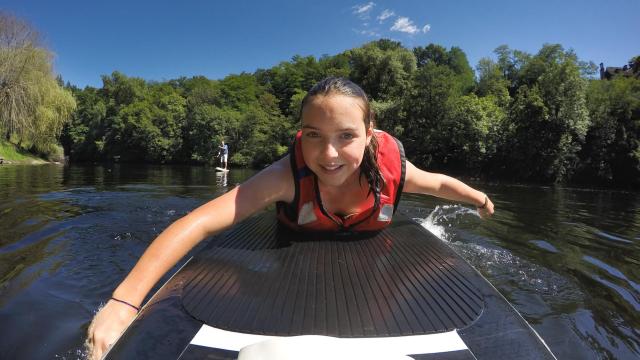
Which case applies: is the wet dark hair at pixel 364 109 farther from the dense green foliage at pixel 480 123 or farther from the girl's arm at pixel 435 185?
the dense green foliage at pixel 480 123

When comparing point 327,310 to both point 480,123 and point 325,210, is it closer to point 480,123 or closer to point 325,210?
point 325,210

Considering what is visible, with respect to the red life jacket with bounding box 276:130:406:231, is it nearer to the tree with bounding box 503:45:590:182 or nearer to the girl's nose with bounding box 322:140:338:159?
the girl's nose with bounding box 322:140:338:159

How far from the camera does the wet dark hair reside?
1.77 m

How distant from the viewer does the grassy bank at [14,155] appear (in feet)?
79.5

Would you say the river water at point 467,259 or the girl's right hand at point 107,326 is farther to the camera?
the river water at point 467,259

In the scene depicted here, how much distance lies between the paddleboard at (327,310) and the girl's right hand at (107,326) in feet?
0.14

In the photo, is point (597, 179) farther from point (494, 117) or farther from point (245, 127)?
point (245, 127)

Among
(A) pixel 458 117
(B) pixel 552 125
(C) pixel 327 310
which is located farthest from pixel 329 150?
(A) pixel 458 117

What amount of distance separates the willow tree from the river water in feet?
67.5

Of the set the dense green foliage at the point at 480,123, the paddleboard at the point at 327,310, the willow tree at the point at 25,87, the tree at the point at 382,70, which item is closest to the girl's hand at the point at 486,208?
the paddleboard at the point at 327,310

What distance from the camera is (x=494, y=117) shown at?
24062 mm

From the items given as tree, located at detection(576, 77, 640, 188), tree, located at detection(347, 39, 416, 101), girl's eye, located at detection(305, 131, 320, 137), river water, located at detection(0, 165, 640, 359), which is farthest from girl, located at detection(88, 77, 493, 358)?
tree, located at detection(347, 39, 416, 101)

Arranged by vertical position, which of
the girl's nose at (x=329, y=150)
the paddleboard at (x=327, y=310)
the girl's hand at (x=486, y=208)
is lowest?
the paddleboard at (x=327, y=310)

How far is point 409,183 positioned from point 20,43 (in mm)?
28511
